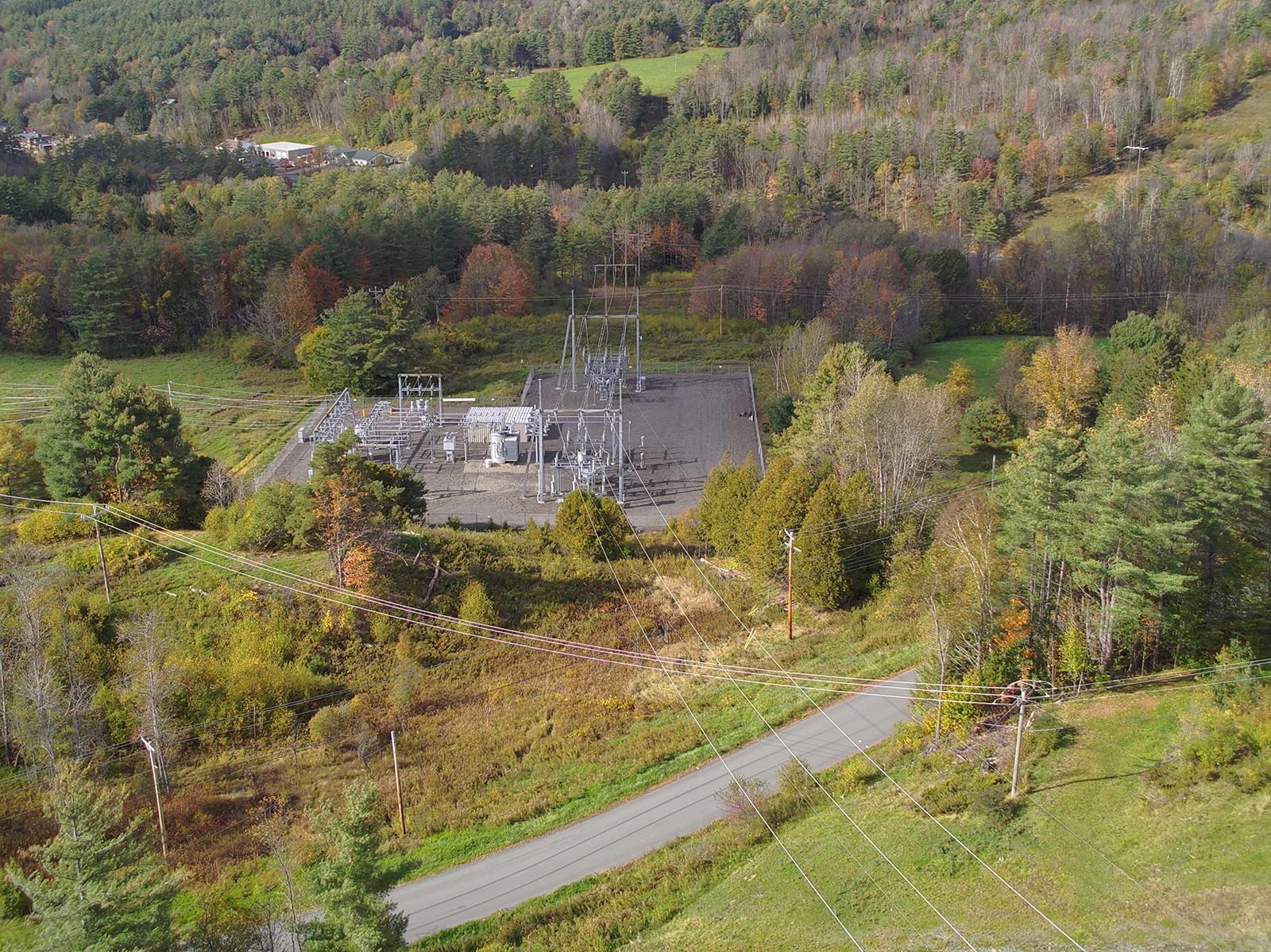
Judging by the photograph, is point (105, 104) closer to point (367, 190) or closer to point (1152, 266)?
point (367, 190)

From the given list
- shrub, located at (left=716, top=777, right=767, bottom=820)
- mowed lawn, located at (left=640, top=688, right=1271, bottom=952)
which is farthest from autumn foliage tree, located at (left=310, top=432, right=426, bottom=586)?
mowed lawn, located at (left=640, top=688, right=1271, bottom=952)

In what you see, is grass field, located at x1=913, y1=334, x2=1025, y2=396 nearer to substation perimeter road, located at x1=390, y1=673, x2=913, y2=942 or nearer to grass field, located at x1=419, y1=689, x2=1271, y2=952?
substation perimeter road, located at x1=390, y1=673, x2=913, y2=942

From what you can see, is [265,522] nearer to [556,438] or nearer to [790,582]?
[790,582]

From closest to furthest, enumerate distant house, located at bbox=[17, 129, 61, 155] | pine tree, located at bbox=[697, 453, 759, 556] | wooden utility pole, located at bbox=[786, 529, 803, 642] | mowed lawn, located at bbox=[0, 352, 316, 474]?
wooden utility pole, located at bbox=[786, 529, 803, 642] < pine tree, located at bbox=[697, 453, 759, 556] < mowed lawn, located at bbox=[0, 352, 316, 474] < distant house, located at bbox=[17, 129, 61, 155]

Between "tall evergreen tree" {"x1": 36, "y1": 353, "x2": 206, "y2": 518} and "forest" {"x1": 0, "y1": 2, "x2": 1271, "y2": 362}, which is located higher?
"forest" {"x1": 0, "y1": 2, "x2": 1271, "y2": 362}

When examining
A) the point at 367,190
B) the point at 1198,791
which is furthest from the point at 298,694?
the point at 367,190

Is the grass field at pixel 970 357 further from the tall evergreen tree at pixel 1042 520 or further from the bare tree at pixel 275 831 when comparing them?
the bare tree at pixel 275 831

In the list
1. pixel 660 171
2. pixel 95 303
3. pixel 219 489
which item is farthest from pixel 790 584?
pixel 660 171
